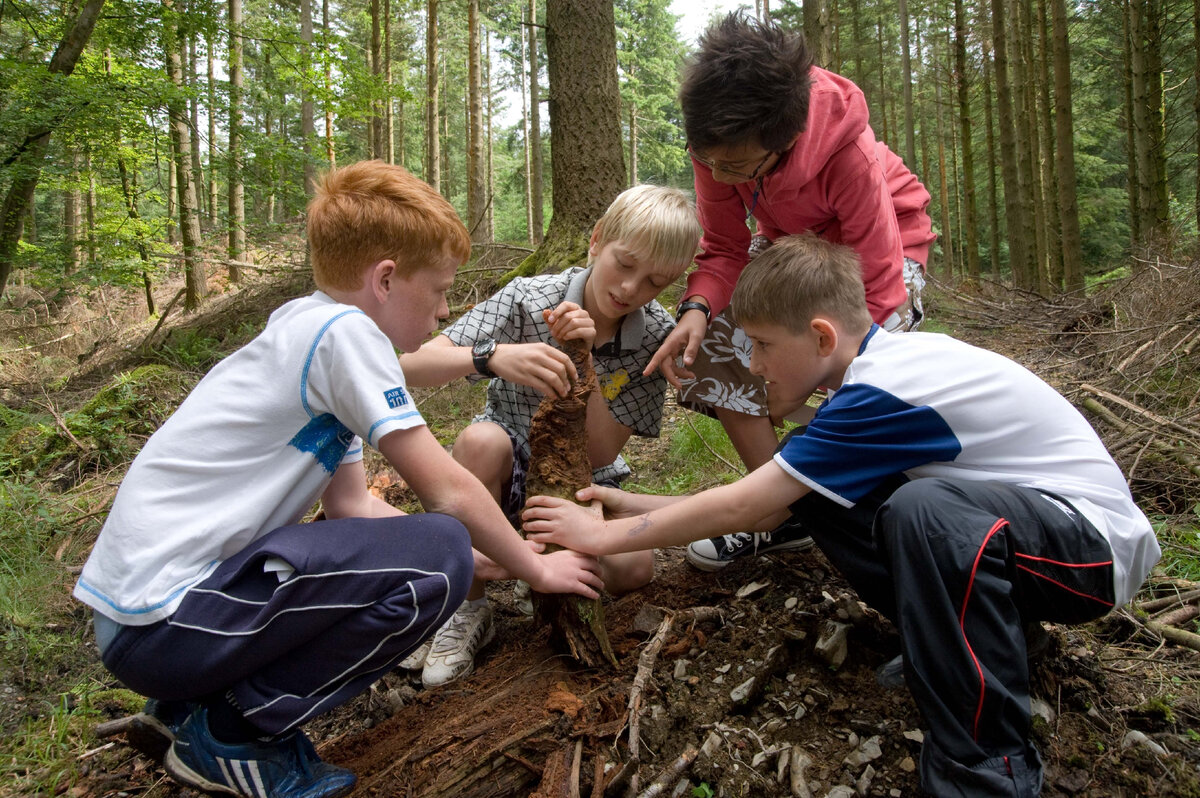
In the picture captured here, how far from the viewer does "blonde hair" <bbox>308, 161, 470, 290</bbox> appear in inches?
70.6

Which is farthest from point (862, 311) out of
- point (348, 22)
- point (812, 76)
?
point (348, 22)

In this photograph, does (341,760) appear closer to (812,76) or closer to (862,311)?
(862,311)

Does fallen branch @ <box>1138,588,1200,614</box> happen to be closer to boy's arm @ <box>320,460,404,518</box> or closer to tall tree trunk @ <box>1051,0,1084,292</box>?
boy's arm @ <box>320,460,404,518</box>

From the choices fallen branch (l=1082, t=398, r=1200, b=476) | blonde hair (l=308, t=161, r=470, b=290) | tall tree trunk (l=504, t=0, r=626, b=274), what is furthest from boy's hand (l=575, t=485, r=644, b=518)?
tall tree trunk (l=504, t=0, r=626, b=274)

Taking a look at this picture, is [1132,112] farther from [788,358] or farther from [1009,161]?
[788,358]

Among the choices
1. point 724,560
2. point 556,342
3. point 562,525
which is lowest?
point 724,560

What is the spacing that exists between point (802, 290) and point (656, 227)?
2.30 feet

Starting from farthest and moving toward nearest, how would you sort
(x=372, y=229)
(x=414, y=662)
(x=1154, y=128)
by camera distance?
(x=1154, y=128)
(x=414, y=662)
(x=372, y=229)

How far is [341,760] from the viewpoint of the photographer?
72.9 inches

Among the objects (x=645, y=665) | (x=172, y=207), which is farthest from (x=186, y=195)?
(x=645, y=665)

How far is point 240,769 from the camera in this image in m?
1.58

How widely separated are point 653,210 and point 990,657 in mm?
1681

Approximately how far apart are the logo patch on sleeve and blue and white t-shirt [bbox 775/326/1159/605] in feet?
3.04

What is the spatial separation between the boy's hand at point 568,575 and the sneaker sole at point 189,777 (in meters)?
0.85
